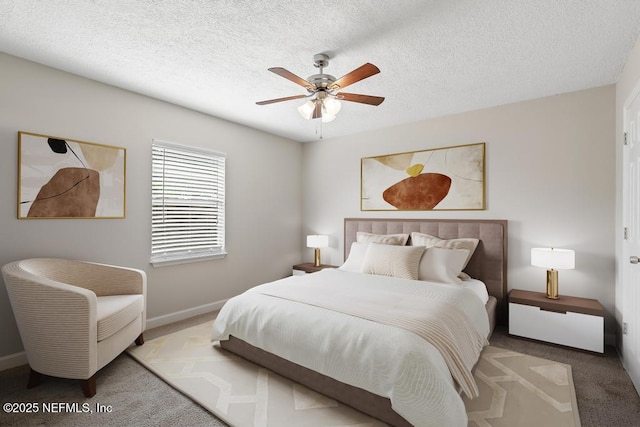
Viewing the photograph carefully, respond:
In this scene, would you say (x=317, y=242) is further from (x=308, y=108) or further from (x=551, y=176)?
(x=551, y=176)

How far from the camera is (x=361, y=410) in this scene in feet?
6.30

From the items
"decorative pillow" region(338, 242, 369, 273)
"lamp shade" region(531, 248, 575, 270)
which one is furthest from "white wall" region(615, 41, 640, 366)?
"decorative pillow" region(338, 242, 369, 273)

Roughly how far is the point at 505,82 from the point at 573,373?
8.57ft

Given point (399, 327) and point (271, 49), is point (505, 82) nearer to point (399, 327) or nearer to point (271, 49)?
point (271, 49)

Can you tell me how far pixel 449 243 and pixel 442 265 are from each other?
430 millimetres

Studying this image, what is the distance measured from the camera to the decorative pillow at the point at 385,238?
13.0ft

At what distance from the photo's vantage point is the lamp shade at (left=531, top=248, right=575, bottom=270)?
2.85m

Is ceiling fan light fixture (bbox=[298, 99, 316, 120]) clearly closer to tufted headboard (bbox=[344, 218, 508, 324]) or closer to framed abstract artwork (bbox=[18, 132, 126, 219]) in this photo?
framed abstract artwork (bbox=[18, 132, 126, 219])

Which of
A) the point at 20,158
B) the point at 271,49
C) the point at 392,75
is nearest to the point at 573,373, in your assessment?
the point at 392,75

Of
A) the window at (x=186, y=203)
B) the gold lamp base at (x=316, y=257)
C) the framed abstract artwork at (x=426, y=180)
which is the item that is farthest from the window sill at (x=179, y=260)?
the framed abstract artwork at (x=426, y=180)

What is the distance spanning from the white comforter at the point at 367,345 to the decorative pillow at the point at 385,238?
1.06 metres

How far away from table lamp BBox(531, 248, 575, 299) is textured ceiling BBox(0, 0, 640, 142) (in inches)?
64.9

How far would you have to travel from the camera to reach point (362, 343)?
6.27 feet

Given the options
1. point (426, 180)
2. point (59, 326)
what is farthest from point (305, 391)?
point (426, 180)
